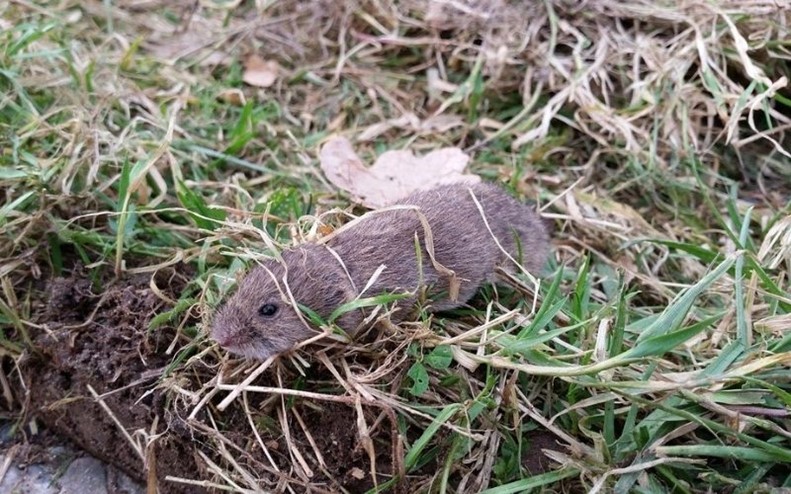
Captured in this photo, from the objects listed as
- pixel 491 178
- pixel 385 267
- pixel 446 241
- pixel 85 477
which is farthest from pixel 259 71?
pixel 85 477

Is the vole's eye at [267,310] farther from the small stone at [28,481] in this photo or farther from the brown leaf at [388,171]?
the small stone at [28,481]

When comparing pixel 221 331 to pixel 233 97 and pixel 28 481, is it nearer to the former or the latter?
pixel 28 481

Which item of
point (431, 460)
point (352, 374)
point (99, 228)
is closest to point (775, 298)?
point (431, 460)

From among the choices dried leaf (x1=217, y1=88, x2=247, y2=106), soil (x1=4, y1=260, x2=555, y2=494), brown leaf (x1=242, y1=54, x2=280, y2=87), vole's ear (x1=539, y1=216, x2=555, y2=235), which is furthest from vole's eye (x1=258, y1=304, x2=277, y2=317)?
brown leaf (x1=242, y1=54, x2=280, y2=87)

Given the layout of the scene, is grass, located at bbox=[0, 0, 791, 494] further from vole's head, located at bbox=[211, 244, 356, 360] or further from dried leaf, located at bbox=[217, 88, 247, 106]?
vole's head, located at bbox=[211, 244, 356, 360]

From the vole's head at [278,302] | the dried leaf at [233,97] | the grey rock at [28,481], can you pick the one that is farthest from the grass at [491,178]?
the grey rock at [28,481]

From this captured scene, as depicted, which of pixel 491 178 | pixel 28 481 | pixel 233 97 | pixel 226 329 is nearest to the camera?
pixel 226 329

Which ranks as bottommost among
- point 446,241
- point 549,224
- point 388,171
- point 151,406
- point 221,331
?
point 151,406
